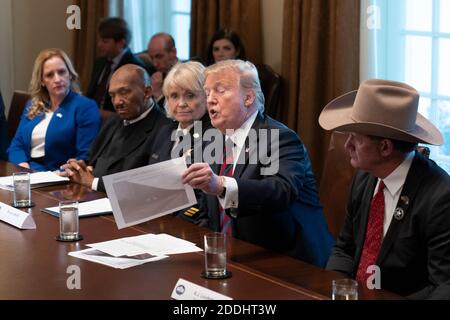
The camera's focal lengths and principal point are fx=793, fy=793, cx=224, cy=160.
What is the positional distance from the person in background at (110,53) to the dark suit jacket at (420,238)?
3803 mm

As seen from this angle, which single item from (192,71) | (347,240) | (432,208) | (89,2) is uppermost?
(89,2)

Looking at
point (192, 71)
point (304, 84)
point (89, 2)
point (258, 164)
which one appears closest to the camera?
point (258, 164)

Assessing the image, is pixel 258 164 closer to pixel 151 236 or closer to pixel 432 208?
pixel 151 236

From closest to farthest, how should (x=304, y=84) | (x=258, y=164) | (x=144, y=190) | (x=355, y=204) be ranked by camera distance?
(x=144, y=190) → (x=355, y=204) → (x=258, y=164) → (x=304, y=84)

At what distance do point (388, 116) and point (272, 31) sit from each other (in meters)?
2.85

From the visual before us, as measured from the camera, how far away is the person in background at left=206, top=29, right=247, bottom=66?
16.4 feet

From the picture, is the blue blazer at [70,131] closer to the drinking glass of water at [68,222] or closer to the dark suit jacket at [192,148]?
the dark suit jacket at [192,148]

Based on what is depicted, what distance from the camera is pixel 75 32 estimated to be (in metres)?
6.96

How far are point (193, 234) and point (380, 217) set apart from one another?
0.62 metres

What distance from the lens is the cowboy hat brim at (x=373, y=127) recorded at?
2305mm

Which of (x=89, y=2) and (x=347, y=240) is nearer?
(x=347, y=240)

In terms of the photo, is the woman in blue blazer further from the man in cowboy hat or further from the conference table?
the man in cowboy hat

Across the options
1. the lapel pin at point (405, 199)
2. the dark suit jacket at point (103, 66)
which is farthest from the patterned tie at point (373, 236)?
the dark suit jacket at point (103, 66)

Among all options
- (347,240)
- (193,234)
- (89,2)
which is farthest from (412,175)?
(89,2)
